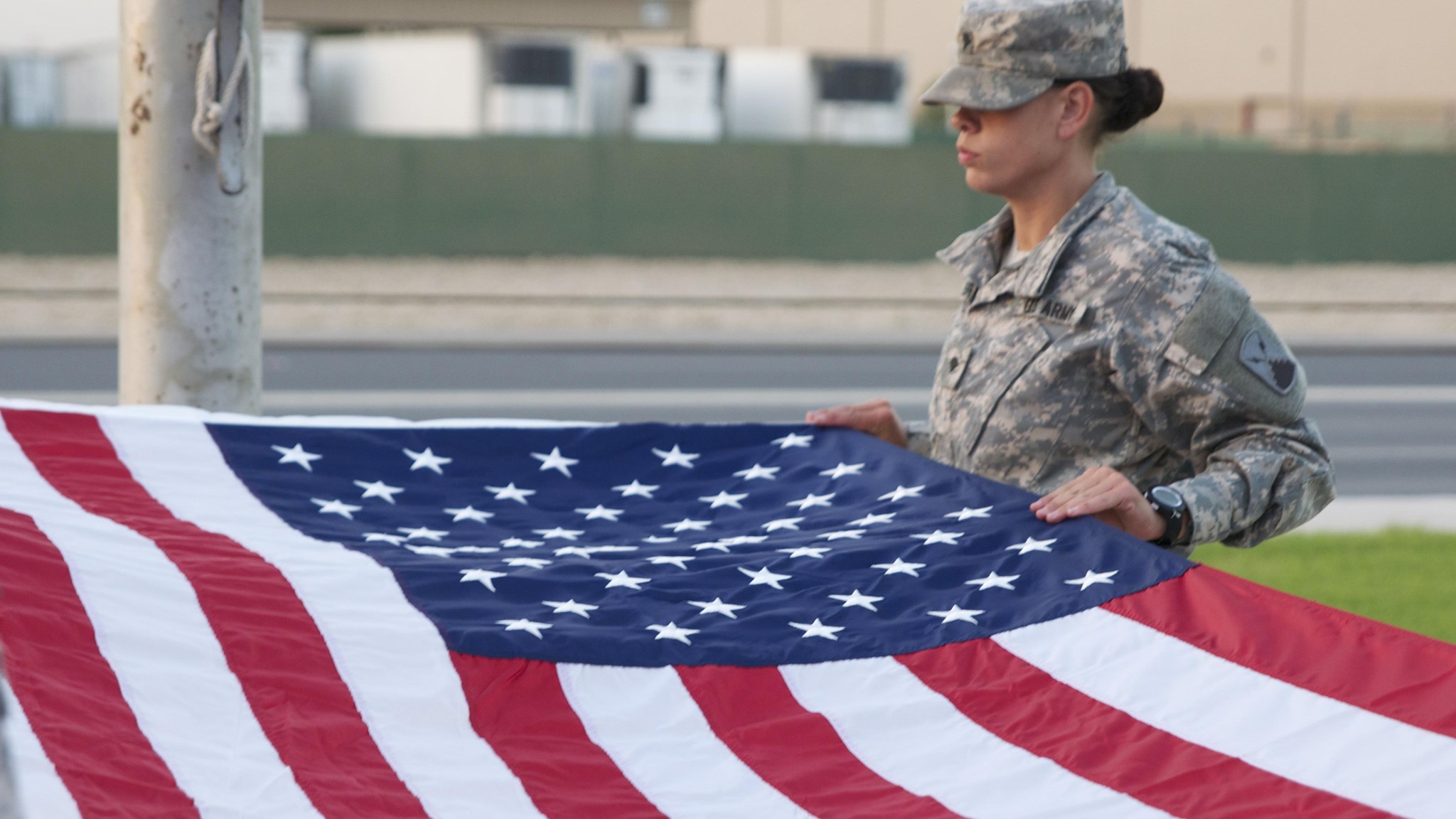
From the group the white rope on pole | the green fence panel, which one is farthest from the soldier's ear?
the green fence panel

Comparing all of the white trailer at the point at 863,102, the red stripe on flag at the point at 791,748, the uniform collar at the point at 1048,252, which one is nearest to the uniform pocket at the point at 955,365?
the uniform collar at the point at 1048,252

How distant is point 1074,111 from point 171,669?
1.80 meters

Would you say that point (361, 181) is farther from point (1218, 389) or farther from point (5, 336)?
point (1218, 389)

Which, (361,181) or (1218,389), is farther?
(361,181)

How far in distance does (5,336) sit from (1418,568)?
47.3 ft

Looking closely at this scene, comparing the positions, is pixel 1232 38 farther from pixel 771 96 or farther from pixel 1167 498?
pixel 1167 498

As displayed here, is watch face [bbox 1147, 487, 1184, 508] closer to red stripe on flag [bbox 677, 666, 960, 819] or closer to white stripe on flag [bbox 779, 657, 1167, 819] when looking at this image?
white stripe on flag [bbox 779, 657, 1167, 819]

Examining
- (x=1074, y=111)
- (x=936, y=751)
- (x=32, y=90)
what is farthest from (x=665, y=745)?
(x=32, y=90)

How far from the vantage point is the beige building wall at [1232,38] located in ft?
131

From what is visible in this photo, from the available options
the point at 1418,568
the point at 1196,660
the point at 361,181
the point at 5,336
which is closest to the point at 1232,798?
the point at 1196,660

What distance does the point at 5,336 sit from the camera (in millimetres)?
17047

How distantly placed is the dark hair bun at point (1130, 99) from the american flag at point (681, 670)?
0.72 m

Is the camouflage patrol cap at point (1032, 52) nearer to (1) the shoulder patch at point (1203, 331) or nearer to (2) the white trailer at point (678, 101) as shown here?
(1) the shoulder patch at point (1203, 331)

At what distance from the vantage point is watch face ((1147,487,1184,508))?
2.82 meters
